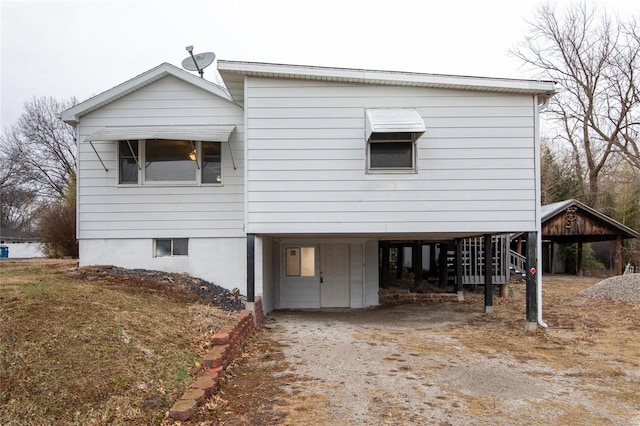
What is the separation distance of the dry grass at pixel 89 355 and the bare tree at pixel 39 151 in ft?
95.7

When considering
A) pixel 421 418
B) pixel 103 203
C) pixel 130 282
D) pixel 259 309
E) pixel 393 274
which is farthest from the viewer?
pixel 393 274

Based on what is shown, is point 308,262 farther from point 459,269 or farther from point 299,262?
point 459,269

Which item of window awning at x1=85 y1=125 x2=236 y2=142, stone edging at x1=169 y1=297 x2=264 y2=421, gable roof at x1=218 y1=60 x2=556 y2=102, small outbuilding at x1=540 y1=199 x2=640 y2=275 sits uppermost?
gable roof at x1=218 y1=60 x2=556 y2=102

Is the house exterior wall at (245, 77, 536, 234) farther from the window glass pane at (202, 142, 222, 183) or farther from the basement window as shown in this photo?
the basement window

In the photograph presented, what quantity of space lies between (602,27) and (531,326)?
25675 mm

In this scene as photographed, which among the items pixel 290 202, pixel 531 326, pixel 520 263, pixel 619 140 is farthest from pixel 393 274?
pixel 619 140

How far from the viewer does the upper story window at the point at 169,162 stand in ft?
31.4

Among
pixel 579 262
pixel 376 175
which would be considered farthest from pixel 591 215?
pixel 376 175

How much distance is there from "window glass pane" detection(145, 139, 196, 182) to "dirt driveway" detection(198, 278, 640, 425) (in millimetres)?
3948

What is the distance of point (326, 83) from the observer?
7.82 metres

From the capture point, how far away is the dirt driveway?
401 centimetres

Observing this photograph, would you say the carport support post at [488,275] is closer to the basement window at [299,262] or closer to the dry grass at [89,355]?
the basement window at [299,262]

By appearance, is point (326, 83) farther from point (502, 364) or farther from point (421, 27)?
point (421, 27)

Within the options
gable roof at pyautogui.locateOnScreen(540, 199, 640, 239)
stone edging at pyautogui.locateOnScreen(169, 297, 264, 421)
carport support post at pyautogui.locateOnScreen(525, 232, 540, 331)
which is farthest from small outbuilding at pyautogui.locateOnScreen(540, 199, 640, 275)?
stone edging at pyautogui.locateOnScreen(169, 297, 264, 421)
